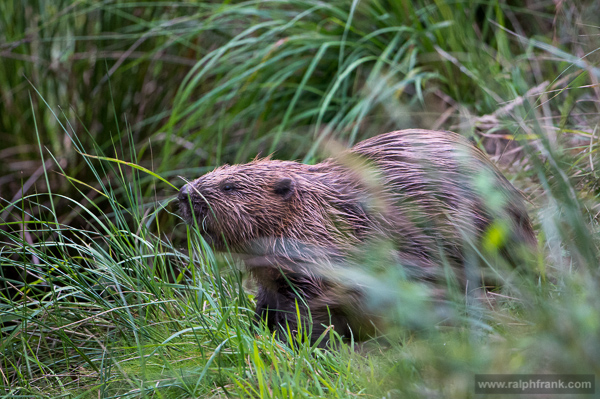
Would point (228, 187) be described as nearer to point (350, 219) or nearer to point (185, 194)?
point (185, 194)

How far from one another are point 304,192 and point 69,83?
274 centimetres

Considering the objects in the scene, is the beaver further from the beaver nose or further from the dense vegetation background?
the dense vegetation background

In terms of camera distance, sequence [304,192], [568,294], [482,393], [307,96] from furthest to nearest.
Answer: [307,96] < [304,192] < [568,294] < [482,393]

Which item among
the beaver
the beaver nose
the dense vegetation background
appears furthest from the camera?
the beaver nose

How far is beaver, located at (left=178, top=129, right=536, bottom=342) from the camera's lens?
2654 mm

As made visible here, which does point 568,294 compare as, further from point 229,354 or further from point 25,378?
point 25,378

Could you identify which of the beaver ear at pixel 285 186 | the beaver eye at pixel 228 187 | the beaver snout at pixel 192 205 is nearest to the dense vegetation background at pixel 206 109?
the beaver snout at pixel 192 205

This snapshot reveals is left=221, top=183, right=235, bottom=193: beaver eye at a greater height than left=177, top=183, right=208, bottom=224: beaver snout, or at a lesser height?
greater

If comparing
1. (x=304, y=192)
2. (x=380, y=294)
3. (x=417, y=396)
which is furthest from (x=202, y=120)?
(x=417, y=396)

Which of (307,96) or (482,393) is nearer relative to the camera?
(482,393)

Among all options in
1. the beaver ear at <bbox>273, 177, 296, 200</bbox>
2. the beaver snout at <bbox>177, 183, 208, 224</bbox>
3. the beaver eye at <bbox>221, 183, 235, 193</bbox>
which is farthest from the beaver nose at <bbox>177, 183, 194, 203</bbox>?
the beaver ear at <bbox>273, 177, 296, 200</bbox>

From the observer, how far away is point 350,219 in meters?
2.84

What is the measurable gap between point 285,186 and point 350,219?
0.36m

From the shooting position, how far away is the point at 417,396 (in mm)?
1540
